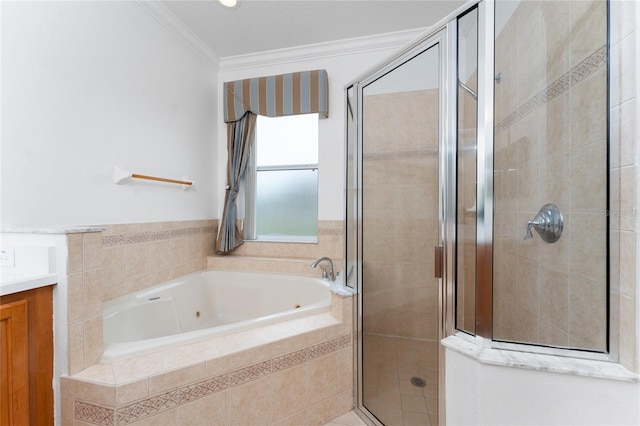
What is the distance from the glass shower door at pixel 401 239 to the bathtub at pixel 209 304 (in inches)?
14.5

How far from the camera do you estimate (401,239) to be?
157 centimetres

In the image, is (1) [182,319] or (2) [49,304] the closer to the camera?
(2) [49,304]

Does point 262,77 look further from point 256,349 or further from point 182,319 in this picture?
point 256,349

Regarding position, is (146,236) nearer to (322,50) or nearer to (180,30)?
(180,30)

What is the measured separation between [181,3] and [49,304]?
2.03 meters

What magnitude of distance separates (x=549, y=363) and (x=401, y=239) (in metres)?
0.84

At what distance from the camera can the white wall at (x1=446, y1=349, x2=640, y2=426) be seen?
749mm

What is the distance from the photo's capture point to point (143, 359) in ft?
3.88

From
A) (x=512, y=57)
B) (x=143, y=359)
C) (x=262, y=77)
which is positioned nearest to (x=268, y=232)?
(x=262, y=77)

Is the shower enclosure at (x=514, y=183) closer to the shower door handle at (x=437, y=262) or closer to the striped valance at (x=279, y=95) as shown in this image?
the shower door handle at (x=437, y=262)

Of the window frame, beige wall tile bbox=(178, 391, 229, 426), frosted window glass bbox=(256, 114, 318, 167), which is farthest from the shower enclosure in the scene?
the window frame

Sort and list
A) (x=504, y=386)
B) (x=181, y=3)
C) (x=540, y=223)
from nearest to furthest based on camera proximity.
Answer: (x=504, y=386), (x=540, y=223), (x=181, y=3)

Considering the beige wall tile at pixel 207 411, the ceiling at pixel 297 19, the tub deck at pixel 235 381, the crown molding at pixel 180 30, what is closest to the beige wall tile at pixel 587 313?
the tub deck at pixel 235 381

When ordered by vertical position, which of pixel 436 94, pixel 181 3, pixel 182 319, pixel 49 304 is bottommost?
pixel 182 319
